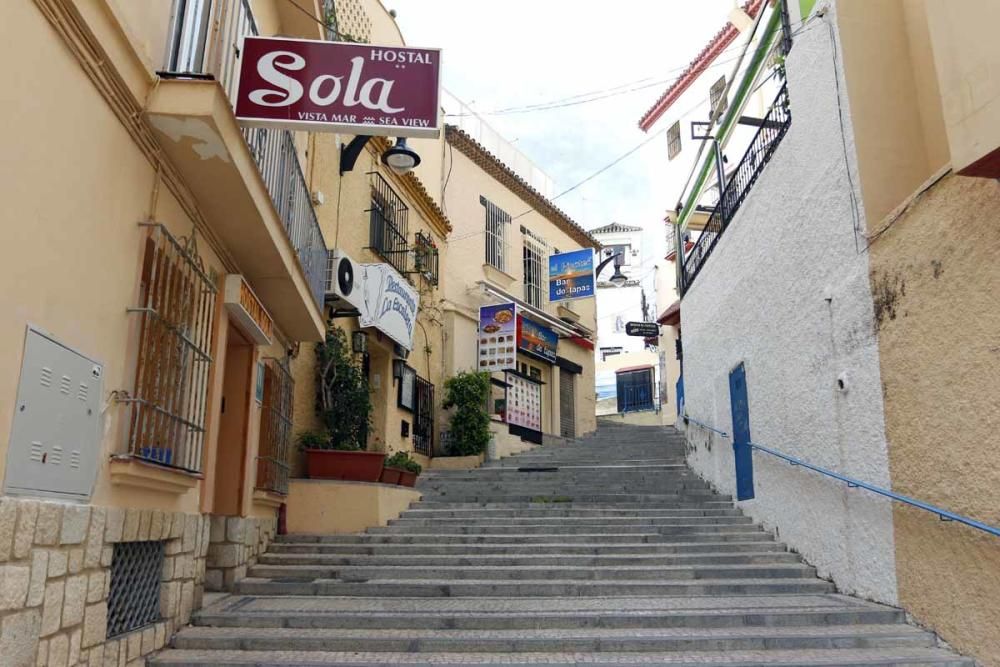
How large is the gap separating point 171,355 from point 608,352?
1262 inches

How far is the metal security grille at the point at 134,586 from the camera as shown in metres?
4.86

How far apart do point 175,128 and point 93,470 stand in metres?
2.04

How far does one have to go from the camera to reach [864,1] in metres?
7.19

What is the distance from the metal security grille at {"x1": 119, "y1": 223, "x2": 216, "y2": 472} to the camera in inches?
192

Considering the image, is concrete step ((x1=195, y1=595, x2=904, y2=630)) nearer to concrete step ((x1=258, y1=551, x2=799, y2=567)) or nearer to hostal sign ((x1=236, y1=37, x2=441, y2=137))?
concrete step ((x1=258, y1=551, x2=799, y2=567))

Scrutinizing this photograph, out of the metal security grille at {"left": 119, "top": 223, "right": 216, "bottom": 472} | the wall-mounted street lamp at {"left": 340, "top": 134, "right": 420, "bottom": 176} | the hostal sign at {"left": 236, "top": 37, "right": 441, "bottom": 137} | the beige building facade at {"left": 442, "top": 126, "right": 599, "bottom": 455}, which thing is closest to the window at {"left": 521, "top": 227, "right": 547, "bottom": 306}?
the beige building facade at {"left": 442, "top": 126, "right": 599, "bottom": 455}

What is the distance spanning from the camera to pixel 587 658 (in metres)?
5.36

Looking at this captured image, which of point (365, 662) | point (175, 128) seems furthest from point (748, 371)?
point (175, 128)

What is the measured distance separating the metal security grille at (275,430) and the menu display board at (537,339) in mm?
10287

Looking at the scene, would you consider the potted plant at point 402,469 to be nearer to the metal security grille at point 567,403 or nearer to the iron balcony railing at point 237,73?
the iron balcony railing at point 237,73

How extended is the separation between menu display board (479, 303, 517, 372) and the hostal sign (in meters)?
11.8

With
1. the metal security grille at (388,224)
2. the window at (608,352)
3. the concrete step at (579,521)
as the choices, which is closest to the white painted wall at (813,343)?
the concrete step at (579,521)

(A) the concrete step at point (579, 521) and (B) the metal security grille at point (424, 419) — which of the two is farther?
(B) the metal security grille at point (424, 419)

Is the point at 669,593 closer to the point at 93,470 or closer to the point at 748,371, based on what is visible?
the point at 748,371
